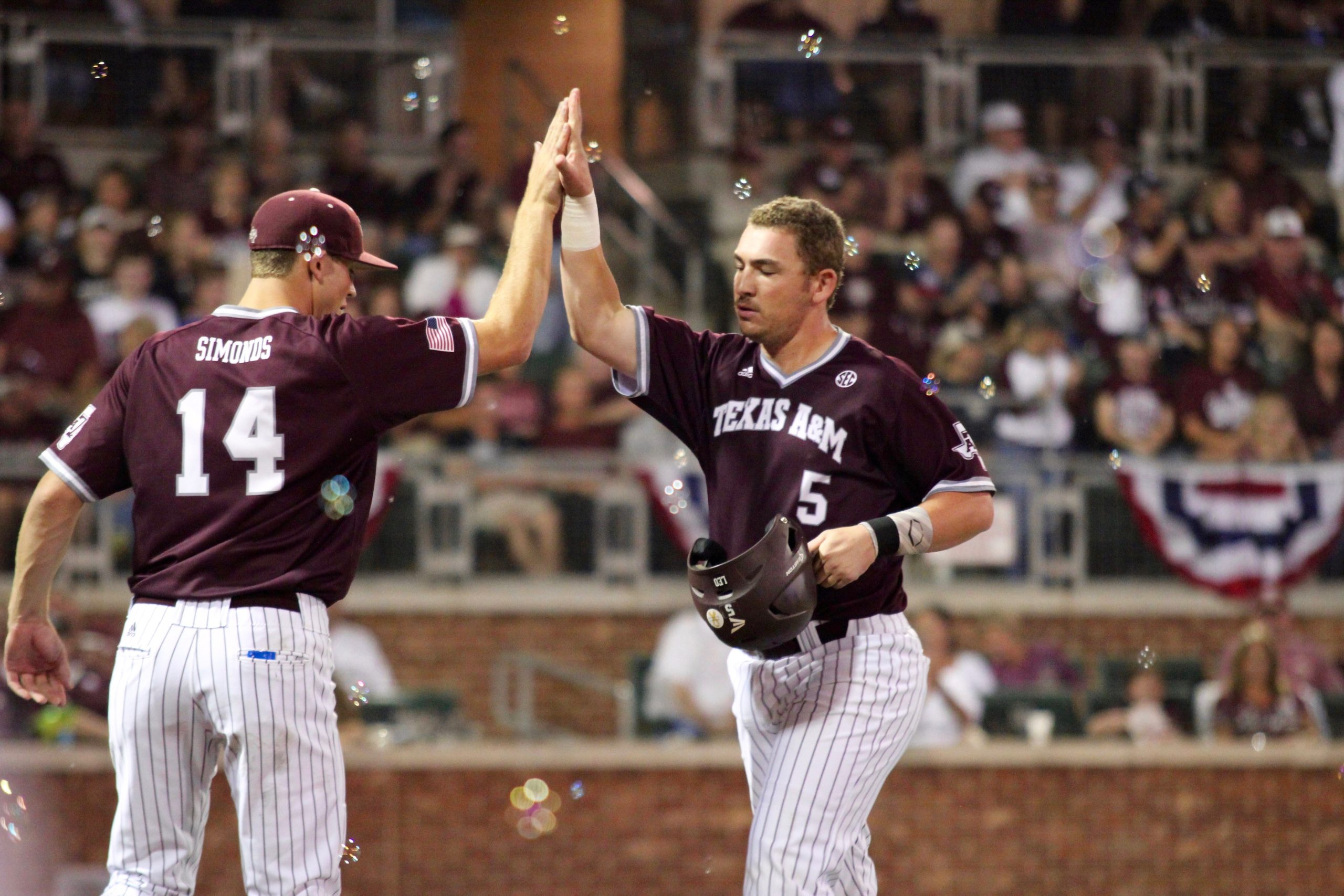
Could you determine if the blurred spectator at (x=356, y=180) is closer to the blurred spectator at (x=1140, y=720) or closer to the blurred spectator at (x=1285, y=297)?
the blurred spectator at (x=1140, y=720)

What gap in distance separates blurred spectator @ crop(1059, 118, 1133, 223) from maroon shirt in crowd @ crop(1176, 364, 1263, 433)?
159 cm

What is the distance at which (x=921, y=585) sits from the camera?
9039mm

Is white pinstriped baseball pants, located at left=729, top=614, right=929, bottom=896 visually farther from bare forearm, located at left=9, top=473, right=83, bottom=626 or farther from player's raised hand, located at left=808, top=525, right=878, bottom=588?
bare forearm, located at left=9, top=473, right=83, bottom=626

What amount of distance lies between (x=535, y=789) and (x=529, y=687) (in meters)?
0.85

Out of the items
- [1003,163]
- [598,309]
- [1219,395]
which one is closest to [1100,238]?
[1003,163]

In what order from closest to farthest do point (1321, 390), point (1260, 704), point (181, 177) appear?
1. point (1260, 704)
2. point (1321, 390)
3. point (181, 177)

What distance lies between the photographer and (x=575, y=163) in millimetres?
4402

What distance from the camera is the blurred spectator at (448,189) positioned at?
10.5m

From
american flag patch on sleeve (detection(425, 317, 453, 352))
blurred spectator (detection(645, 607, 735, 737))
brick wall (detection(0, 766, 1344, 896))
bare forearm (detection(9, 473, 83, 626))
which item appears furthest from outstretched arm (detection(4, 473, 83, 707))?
blurred spectator (detection(645, 607, 735, 737))

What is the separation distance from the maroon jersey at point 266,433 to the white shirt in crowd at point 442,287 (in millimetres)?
5659

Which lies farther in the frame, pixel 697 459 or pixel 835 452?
pixel 697 459

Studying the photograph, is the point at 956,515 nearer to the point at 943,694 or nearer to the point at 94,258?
the point at 943,694

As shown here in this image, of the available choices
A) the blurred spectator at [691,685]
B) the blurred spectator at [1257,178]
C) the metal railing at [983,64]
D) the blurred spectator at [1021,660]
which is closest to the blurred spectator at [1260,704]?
A: the blurred spectator at [1021,660]

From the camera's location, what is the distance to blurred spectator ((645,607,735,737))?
839 centimetres
